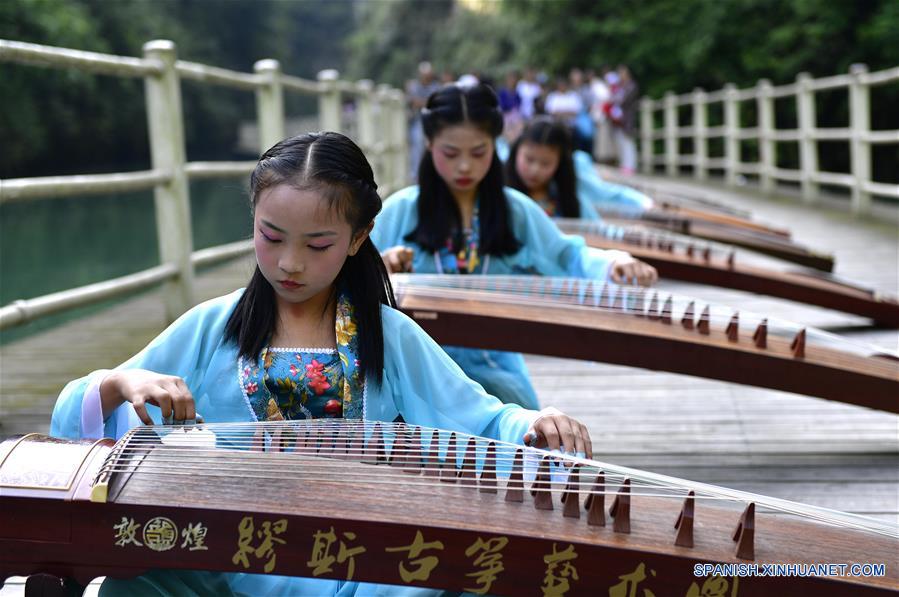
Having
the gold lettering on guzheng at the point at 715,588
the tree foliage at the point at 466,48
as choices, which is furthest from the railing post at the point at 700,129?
the gold lettering on guzheng at the point at 715,588

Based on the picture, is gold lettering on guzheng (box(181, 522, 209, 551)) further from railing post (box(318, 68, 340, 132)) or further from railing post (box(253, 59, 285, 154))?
railing post (box(318, 68, 340, 132))

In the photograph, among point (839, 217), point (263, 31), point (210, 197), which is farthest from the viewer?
point (263, 31)

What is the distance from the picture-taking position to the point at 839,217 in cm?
1014

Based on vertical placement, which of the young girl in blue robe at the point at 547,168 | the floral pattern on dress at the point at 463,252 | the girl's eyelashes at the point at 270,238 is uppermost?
the young girl in blue robe at the point at 547,168

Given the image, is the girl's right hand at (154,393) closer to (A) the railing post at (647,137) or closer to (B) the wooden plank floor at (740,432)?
(B) the wooden plank floor at (740,432)

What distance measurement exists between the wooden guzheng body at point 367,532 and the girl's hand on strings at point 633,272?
1536mm

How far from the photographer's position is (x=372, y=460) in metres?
1.76

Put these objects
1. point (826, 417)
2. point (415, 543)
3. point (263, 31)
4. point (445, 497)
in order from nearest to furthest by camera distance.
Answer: point (415, 543), point (445, 497), point (826, 417), point (263, 31)

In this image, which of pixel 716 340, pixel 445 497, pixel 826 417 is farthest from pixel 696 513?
pixel 826 417

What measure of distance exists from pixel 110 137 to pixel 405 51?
14879mm

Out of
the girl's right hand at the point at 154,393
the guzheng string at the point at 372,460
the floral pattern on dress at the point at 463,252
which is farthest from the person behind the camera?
the floral pattern on dress at the point at 463,252

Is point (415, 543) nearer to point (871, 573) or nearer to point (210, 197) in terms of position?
point (871, 573)

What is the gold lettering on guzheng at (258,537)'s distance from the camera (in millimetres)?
1529

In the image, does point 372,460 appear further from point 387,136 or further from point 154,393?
point 387,136
